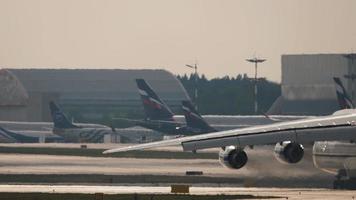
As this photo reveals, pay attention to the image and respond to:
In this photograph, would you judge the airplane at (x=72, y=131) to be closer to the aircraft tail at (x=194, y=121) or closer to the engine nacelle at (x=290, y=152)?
the aircraft tail at (x=194, y=121)

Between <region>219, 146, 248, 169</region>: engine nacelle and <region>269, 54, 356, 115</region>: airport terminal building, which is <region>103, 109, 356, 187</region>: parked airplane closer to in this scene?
<region>219, 146, 248, 169</region>: engine nacelle

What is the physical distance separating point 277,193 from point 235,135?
3239mm

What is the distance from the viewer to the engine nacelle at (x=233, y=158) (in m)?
70.2

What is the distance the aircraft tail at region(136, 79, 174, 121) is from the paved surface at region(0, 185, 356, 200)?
80.6m

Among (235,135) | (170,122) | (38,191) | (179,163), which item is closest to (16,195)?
(38,191)

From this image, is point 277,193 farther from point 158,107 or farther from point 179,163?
point 158,107

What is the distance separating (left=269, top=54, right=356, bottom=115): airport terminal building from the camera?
518ft

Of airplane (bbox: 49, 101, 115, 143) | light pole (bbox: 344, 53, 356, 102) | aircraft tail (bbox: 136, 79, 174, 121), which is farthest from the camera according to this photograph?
airplane (bbox: 49, 101, 115, 143)

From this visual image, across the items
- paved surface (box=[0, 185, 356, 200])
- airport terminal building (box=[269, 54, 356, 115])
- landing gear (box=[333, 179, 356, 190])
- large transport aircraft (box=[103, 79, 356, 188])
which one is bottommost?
paved surface (box=[0, 185, 356, 200])

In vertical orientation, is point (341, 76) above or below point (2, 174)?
above

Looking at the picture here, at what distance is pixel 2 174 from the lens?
8600 centimetres

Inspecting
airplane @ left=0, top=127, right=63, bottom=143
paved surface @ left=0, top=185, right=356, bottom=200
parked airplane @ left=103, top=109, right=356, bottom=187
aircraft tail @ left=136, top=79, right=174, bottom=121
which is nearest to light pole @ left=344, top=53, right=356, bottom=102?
aircraft tail @ left=136, top=79, right=174, bottom=121

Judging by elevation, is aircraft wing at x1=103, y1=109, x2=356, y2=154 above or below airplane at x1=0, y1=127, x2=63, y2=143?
below

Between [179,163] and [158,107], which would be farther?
[158,107]
